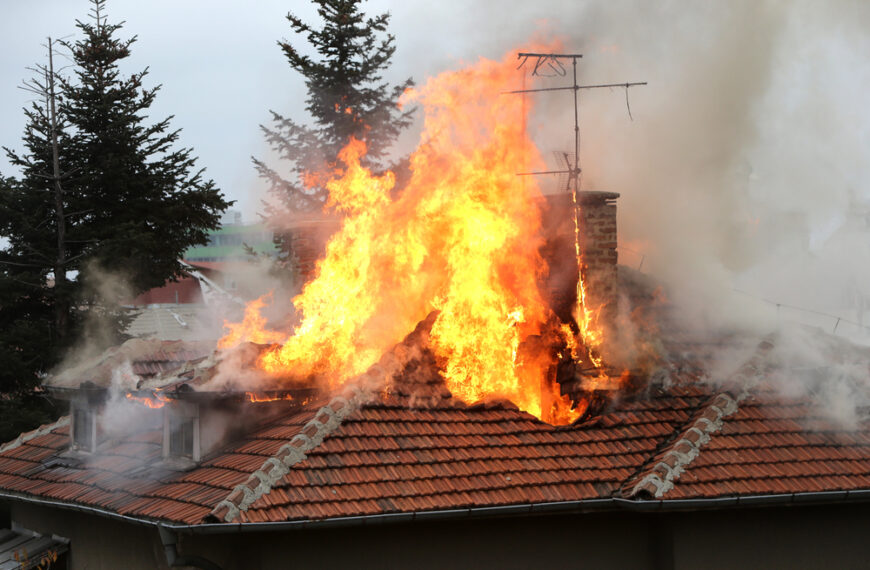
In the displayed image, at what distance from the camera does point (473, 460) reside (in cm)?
1088

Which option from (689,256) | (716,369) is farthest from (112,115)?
(716,369)

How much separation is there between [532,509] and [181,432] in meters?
4.06

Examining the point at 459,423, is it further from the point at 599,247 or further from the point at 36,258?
the point at 36,258

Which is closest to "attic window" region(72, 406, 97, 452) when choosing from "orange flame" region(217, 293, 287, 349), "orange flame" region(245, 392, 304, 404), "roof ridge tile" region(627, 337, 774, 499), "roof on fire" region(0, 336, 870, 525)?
"roof on fire" region(0, 336, 870, 525)

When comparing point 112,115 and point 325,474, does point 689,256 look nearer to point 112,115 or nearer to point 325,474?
point 325,474

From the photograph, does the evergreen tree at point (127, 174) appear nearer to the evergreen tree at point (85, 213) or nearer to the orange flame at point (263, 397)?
the evergreen tree at point (85, 213)

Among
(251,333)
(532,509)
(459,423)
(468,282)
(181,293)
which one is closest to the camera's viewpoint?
(532,509)

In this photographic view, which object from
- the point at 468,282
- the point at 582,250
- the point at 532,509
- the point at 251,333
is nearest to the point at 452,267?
the point at 468,282

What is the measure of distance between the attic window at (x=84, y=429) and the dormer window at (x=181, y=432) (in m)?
2.14

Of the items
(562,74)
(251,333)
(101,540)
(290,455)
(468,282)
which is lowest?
(101,540)

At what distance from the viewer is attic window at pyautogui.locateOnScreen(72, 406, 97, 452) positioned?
13273 mm

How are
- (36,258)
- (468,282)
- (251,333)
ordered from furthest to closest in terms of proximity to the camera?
(36,258) < (251,333) < (468,282)

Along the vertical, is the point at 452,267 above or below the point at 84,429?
above

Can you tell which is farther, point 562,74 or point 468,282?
point 562,74
